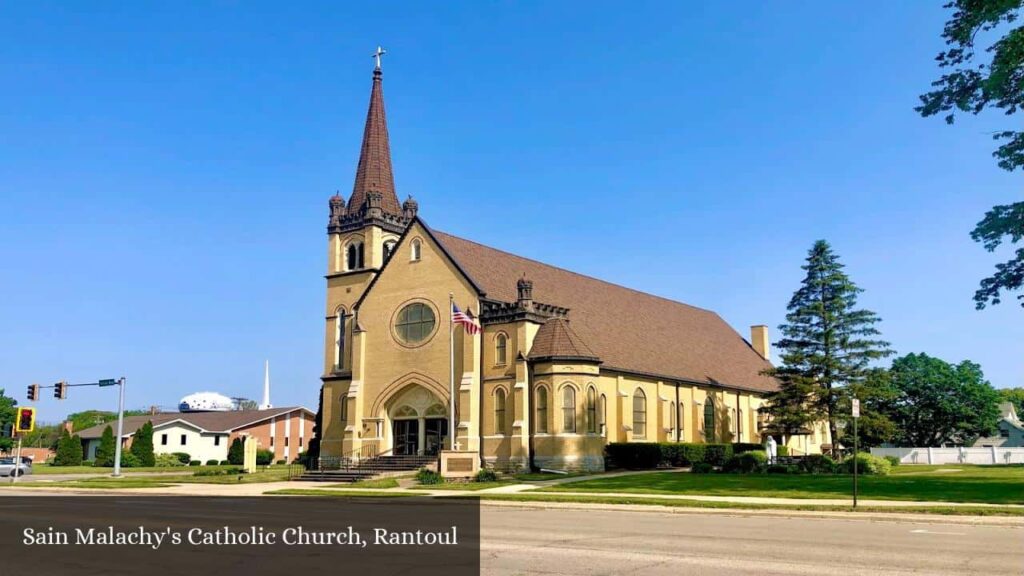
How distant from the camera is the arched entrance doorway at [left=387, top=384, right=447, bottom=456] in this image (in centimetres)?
4766

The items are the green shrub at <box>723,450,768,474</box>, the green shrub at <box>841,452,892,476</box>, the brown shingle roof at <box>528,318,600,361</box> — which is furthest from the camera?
the brown shingle roof at <box>528,318,600,361</box>

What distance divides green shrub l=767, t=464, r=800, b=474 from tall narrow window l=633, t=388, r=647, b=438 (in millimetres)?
9992

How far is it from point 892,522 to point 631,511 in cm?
664

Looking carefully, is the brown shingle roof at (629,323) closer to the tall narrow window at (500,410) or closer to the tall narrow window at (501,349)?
the tall narrow window at (501,349)

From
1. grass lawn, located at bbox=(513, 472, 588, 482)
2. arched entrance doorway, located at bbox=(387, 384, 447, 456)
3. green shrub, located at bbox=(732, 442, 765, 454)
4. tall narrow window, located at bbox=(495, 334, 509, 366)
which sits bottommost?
grass lawn, located at bbox=(513, 472, 588, 482)

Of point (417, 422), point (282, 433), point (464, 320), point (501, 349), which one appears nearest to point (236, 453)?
point (282, 433)

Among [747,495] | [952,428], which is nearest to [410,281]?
[747,495]

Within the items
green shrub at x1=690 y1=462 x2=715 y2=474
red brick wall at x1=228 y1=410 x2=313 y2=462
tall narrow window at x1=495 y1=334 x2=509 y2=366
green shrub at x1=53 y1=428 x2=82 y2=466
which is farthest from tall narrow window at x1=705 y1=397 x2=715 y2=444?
green shrub at x1=53 y1=428 x2=82 y2=466

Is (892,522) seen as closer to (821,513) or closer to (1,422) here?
(821,513)

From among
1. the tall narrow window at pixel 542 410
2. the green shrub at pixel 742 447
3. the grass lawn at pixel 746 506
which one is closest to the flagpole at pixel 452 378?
the tall narrow window at pixel 542 410

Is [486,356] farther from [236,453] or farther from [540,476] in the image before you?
[236,453]

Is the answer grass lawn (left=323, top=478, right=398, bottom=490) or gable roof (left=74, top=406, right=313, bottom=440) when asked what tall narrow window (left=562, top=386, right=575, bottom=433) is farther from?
gable roof (left=74, top=406, right=313, bottom=440)

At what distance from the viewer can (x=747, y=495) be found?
1075 inches

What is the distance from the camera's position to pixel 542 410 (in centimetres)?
4397
